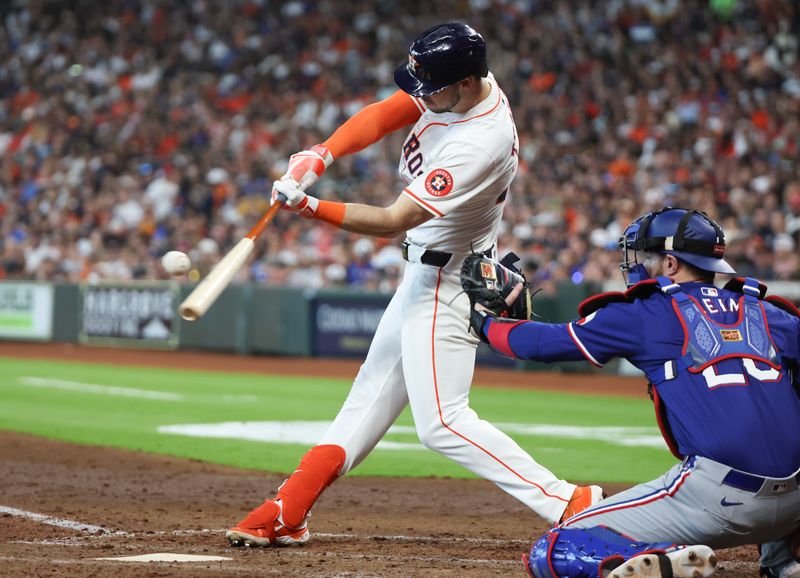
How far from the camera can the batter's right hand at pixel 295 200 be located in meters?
4.70

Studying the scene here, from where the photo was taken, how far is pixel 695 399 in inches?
159

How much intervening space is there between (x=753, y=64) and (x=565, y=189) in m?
3.77

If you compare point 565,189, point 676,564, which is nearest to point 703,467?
point 676,564

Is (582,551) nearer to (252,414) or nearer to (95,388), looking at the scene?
(252,414)

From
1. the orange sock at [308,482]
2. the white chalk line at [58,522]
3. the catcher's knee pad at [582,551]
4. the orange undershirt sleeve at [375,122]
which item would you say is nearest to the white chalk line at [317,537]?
the white chalk line at [58,522]

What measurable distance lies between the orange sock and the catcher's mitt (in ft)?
3.71

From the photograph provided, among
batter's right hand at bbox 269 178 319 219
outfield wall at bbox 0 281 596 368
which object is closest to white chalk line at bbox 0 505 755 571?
batter's right hand at bbox 269 178 319 219

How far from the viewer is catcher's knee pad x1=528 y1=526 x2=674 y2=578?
400 centimetres

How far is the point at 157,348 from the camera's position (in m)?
21.0

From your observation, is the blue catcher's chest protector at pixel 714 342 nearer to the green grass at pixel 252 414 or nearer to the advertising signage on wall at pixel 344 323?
the green grass at pixel 252 414

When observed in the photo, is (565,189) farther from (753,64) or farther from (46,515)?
(46,515)

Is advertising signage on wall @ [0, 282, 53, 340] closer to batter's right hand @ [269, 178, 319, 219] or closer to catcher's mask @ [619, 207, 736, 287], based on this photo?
batter's right hand @ [269, 178, 319, 219]

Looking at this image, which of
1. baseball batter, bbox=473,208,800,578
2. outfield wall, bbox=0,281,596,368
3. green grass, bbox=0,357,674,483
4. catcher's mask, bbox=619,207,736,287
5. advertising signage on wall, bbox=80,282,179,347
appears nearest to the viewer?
baseball batter, bbox=473,208,800,578

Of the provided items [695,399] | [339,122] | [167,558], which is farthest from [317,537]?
[339,122]
